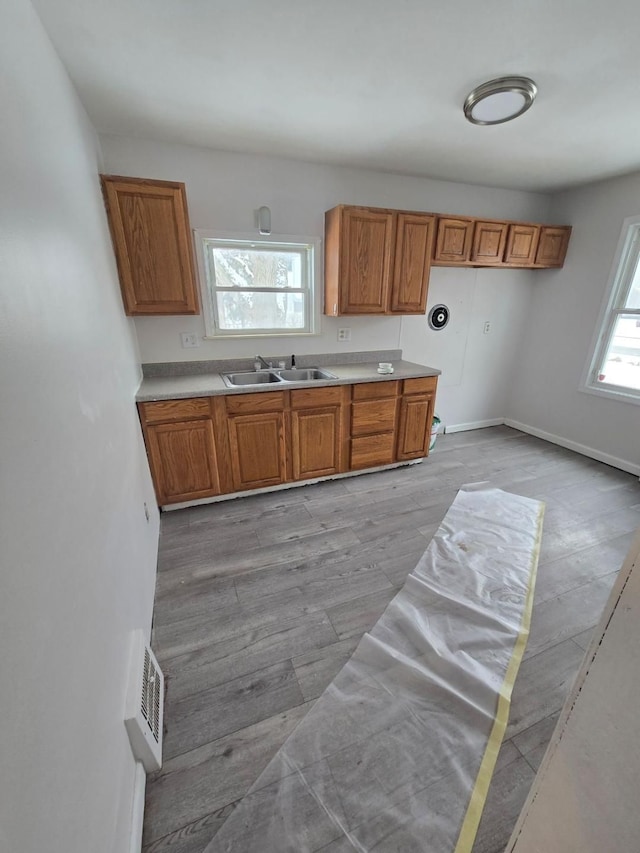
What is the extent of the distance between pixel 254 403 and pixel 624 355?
3.47 meters

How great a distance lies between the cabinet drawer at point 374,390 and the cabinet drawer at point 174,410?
3.86 feet

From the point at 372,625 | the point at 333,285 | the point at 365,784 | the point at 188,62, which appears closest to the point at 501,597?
the point at 372,625

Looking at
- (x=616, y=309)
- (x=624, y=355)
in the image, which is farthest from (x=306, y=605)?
(x=616, y=309)

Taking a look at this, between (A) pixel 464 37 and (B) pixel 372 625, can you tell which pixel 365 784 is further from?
(A) pixel 464 37

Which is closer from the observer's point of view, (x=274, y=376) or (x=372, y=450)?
(x=274, y=376)

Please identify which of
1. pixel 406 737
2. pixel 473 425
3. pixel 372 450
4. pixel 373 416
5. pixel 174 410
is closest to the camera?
A: pixel 406 737

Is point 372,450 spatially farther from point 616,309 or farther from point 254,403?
point 616,309

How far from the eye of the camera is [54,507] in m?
0.81

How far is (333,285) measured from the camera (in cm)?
284

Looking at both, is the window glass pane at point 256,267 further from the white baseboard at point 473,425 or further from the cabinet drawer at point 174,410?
the white baseboard at point 473,425

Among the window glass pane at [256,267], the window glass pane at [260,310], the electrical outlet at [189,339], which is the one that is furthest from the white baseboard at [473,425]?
the electrical outlet at [189,339]

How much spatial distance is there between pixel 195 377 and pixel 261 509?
3.82ft

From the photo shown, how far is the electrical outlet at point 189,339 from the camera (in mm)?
2719

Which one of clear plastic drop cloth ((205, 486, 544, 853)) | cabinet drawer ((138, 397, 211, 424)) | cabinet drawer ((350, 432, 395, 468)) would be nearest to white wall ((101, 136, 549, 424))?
cabinet drawer ((138, 397, 211, 424))
